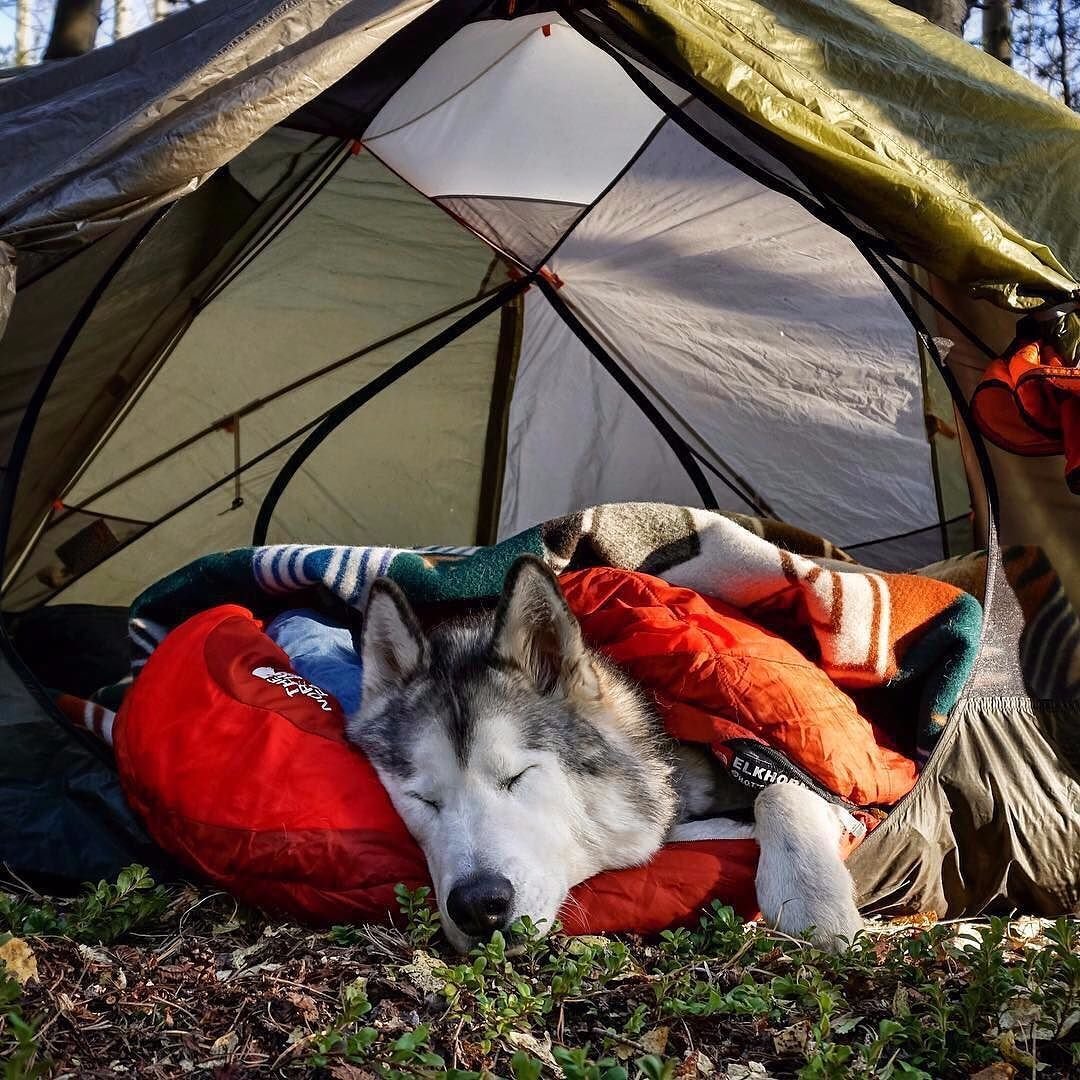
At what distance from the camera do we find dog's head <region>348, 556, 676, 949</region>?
2.50 metres

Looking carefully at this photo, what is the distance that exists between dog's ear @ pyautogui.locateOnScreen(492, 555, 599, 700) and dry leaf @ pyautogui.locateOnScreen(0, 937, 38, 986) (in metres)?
1.21

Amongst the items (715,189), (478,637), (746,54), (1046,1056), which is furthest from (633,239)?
(1046,1056)

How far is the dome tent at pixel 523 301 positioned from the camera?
9.93 ft

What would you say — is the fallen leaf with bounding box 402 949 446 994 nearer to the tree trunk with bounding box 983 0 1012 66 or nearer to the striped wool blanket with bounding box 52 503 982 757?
the striped wool blanket with bounding box 52 503 982 757

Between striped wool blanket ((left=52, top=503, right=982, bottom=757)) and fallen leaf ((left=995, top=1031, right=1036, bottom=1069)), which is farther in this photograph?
striped wool blanket ((left=52, top=503, right=982, bottom=757))

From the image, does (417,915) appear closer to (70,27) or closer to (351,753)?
(351,753)

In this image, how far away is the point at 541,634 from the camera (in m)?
2.96

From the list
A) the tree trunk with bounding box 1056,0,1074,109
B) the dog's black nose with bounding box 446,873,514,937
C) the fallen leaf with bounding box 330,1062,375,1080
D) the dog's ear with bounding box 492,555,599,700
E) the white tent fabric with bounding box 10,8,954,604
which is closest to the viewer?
the fallen leaf with bounding box 330,1062,375,1080

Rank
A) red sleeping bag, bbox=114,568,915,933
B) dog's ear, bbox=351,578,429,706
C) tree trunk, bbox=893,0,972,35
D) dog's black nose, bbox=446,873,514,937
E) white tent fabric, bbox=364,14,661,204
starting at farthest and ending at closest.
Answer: tree trunk, bbox=893,0,972,35 → white tent fabric, bbox=364,14,661,204 → dog's ear, bbox=351,578,429,706 → red sleeping bag, bbox=114,568,915,933 → dog's black nose, bbox=446,873,514,937

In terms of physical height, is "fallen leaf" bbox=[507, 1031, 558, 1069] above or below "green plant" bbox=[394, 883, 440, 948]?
above

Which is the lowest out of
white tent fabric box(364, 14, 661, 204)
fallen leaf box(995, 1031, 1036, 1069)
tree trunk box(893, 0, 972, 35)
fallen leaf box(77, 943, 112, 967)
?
fallen leaf box(77, 943, 112, 967)

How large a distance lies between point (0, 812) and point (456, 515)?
2.71 metres

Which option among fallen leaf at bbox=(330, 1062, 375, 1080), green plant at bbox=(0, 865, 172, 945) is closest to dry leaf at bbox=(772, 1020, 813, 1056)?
fallen leaf at bbox=(330, 1062, 375, 1080)

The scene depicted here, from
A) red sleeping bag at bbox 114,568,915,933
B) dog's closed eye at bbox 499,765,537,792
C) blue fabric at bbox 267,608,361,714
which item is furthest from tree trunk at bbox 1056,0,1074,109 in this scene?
dog's closed eye at bbox 499,765,537,792
